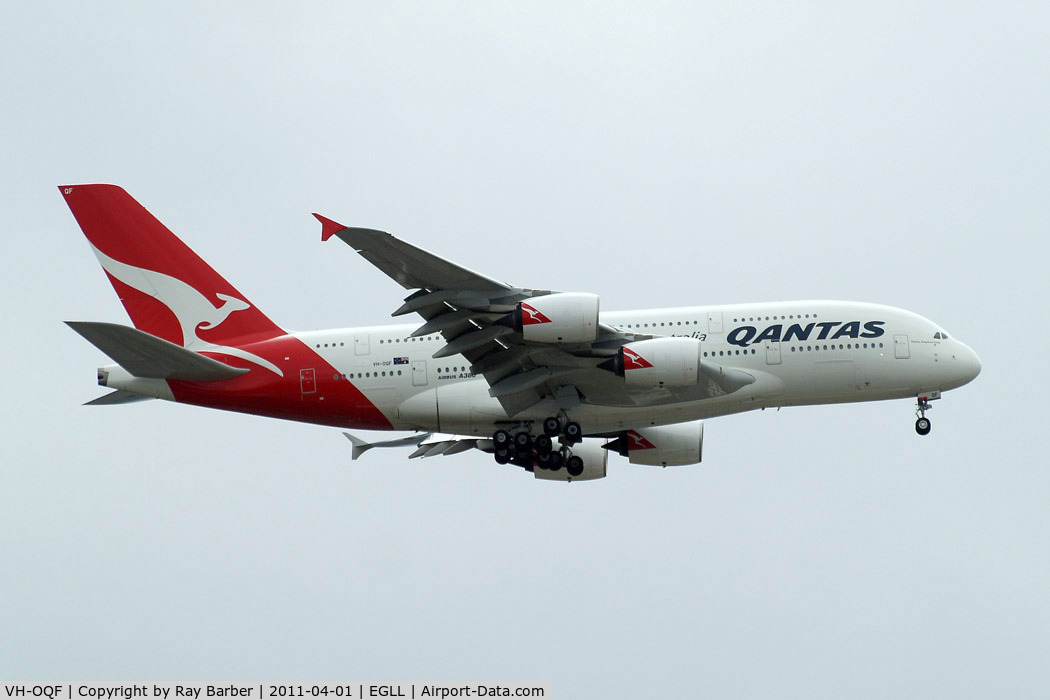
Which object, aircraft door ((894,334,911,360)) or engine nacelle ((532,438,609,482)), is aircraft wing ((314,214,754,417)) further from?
engine nacelle ((532,438,609,482))

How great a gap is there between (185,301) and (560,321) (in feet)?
39.8

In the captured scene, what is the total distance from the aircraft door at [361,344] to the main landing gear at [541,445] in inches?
164

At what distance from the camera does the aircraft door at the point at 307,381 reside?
34656 mm

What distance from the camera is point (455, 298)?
1206 inches

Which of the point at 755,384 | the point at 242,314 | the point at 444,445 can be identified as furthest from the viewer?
the point at 444,445

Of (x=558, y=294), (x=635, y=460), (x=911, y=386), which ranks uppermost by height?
(x=558, y=294)

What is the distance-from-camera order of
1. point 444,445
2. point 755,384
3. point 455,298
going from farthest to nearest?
1. point 444,445
2. point 755,384
3. point 455,298

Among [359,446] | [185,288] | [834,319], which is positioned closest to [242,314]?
[185,288]

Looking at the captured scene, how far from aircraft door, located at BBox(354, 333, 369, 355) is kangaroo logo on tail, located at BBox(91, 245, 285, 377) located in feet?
11.7

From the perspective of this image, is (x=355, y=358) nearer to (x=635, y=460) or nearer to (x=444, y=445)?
(x=444, y=445)

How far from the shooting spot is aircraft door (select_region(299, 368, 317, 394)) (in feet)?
114

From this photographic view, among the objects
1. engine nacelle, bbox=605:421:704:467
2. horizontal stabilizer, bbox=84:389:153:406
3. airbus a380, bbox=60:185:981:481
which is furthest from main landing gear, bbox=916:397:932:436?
horizontal stabilizer, bbox=84:389:153:406

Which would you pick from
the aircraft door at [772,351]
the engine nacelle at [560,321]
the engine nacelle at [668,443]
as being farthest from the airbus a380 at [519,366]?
the engine nacelle at [668,443]

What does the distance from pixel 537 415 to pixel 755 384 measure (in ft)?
19.1
